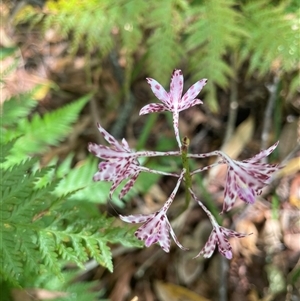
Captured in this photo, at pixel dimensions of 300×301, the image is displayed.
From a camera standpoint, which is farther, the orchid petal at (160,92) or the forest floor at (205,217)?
→ the forest floor at (205,217)

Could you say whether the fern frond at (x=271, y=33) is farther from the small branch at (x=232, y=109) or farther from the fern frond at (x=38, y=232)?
the fern frond at (x=38, y=232)

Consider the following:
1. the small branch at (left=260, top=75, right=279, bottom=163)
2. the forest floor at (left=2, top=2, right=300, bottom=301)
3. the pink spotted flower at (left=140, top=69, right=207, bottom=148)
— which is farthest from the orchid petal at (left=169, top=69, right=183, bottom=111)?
the small branch at (left=260, top=75, right=279, bottom=163)

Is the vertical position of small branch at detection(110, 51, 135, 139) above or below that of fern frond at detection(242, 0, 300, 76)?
below

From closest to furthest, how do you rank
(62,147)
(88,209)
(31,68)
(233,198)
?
(233,198) → (88,209) → (62,147) → (31,68)

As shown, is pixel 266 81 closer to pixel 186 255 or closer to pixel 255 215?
pixel 255 215

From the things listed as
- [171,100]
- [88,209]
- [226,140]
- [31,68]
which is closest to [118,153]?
[171,100]

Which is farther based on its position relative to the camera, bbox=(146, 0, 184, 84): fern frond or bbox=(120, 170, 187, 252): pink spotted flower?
bbox=(146, 0, 184, 84): fern frond

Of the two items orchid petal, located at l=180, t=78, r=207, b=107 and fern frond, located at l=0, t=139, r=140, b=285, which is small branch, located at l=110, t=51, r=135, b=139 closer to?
fern frond, located at l=0, t=139, r=140, b=285

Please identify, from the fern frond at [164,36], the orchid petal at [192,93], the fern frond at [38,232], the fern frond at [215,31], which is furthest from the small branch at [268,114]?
the orchid petal at [192,93]
